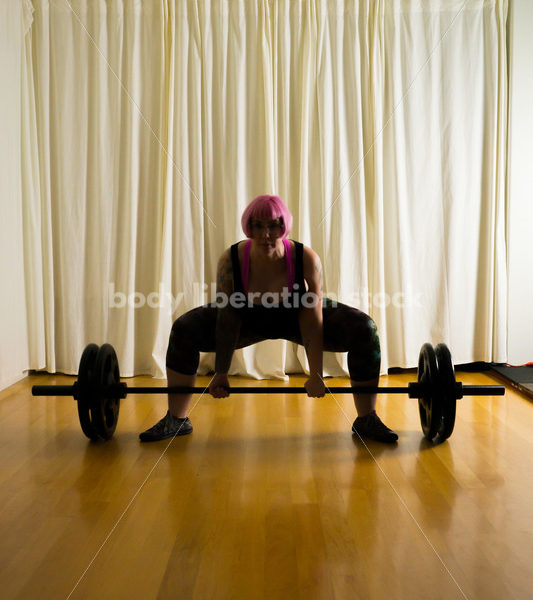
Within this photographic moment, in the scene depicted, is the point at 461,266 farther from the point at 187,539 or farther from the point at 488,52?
the point at 187,539

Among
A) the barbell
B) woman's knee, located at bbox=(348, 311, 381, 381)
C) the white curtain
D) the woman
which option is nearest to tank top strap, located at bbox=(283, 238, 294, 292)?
the woman

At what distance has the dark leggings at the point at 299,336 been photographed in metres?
2.54

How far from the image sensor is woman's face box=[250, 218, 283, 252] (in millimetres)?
2340

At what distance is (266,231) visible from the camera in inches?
92.6

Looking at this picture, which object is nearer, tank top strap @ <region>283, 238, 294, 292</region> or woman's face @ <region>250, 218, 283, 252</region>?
woman's face @ <region>250, 218, 283, 252</region>

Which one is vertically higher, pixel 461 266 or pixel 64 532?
pixel 461 266

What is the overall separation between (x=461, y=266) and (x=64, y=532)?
2.77m

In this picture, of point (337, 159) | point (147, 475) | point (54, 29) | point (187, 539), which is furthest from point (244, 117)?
point (187, 539)

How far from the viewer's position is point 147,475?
2.16 meters

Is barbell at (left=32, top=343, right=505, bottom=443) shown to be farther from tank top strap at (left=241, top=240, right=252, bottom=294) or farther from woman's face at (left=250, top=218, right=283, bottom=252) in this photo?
woman's face at (left=250, top=218, right=283, bottom=252)

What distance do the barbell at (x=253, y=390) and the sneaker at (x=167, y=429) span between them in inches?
5.9

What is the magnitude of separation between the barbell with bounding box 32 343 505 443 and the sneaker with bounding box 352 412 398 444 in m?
0.15

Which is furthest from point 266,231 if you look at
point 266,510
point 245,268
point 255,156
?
point 255,156

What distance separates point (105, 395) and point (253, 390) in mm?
568
